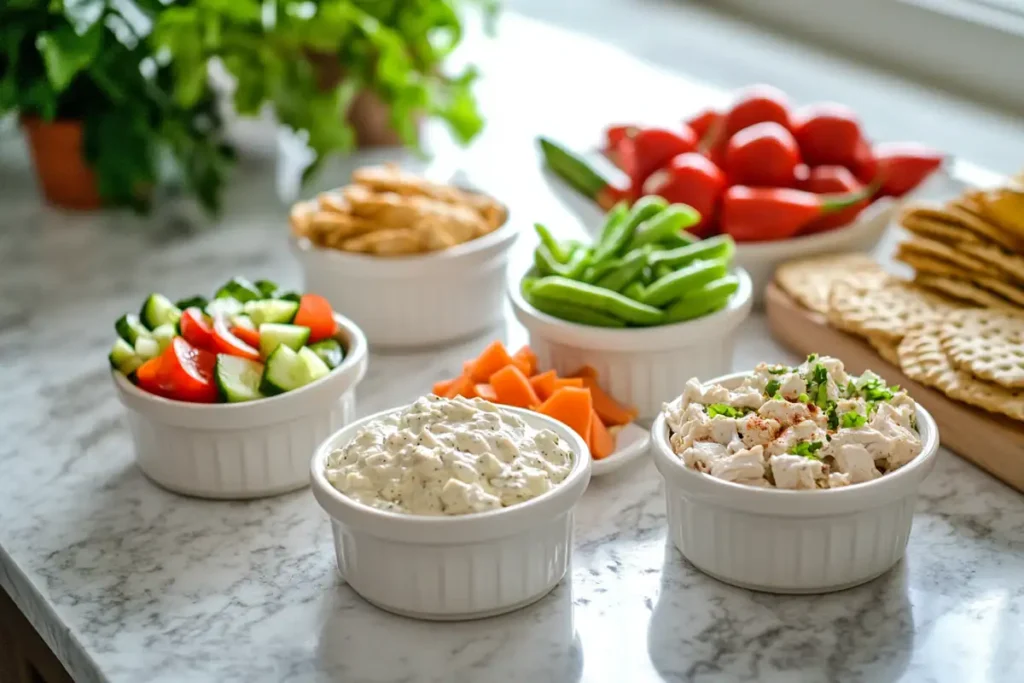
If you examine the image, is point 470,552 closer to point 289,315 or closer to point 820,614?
point 820,614

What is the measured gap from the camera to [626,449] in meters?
1.39

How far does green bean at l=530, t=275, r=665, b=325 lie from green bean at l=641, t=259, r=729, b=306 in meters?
0.01

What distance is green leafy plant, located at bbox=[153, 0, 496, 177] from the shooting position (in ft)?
6.47

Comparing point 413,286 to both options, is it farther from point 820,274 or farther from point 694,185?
point 820,274

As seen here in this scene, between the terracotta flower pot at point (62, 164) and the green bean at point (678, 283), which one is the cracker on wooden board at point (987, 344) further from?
the terracotta flower pot at point (62, 164)

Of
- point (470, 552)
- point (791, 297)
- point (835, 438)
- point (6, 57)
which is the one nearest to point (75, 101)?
point (6, 57)

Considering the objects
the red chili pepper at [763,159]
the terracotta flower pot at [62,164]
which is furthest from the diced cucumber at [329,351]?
the terracotta flower pot at [62,164]

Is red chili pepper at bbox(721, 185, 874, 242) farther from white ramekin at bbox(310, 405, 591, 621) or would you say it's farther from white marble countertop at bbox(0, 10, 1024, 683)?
white ramekin at bbox(310, 405, 591, 621)

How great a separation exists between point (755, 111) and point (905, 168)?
0.23 metres

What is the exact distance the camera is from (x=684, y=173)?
1775 mm

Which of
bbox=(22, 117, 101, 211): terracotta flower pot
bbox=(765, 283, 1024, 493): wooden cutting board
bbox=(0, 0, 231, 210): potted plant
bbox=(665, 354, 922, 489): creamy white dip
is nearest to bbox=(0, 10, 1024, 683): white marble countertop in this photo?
bbox=(765, 283, 1024, 493): wooden cutting board

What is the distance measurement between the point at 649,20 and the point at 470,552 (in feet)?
6.84

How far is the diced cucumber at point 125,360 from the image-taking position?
4.51 ft

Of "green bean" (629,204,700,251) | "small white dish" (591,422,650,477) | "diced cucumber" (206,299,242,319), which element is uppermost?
"green bean" (629,204,700,251)
